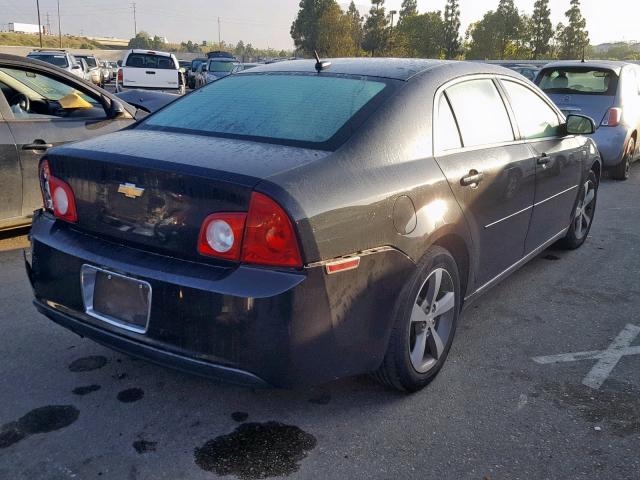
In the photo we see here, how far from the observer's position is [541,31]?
5034cm

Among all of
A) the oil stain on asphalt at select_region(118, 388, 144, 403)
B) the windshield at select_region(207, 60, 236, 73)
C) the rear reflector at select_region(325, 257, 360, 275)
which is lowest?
the oil stain on asphalt at select_region(118, 388, 144, 403)

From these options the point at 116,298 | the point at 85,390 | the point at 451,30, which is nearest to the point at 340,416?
the point at 116,298

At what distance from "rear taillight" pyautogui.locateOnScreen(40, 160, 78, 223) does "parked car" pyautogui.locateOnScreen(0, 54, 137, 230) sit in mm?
2152

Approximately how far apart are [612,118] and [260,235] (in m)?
7.96

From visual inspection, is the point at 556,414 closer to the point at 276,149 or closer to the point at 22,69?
the point at 276,149

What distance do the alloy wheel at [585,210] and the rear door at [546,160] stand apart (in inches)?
17.6

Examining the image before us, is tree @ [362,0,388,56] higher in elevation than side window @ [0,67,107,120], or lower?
higher

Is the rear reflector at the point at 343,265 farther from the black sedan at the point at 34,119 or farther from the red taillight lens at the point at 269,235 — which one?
the black sedan at the point at 34,119

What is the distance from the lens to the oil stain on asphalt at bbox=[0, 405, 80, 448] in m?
2.69

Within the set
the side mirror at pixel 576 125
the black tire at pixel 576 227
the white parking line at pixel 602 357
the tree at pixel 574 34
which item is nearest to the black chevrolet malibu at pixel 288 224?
the white parking line at pixel 602 357

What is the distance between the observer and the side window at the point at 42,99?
5.58 m

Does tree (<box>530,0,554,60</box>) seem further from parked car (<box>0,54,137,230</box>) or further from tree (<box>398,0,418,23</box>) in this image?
parked car (<box>0,54,137,230</box>)

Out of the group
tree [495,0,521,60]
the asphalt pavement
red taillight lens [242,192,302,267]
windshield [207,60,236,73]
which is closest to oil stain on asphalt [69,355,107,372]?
the asphalt pavement

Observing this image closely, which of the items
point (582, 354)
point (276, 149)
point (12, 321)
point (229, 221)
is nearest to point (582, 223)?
point (582, 354)
